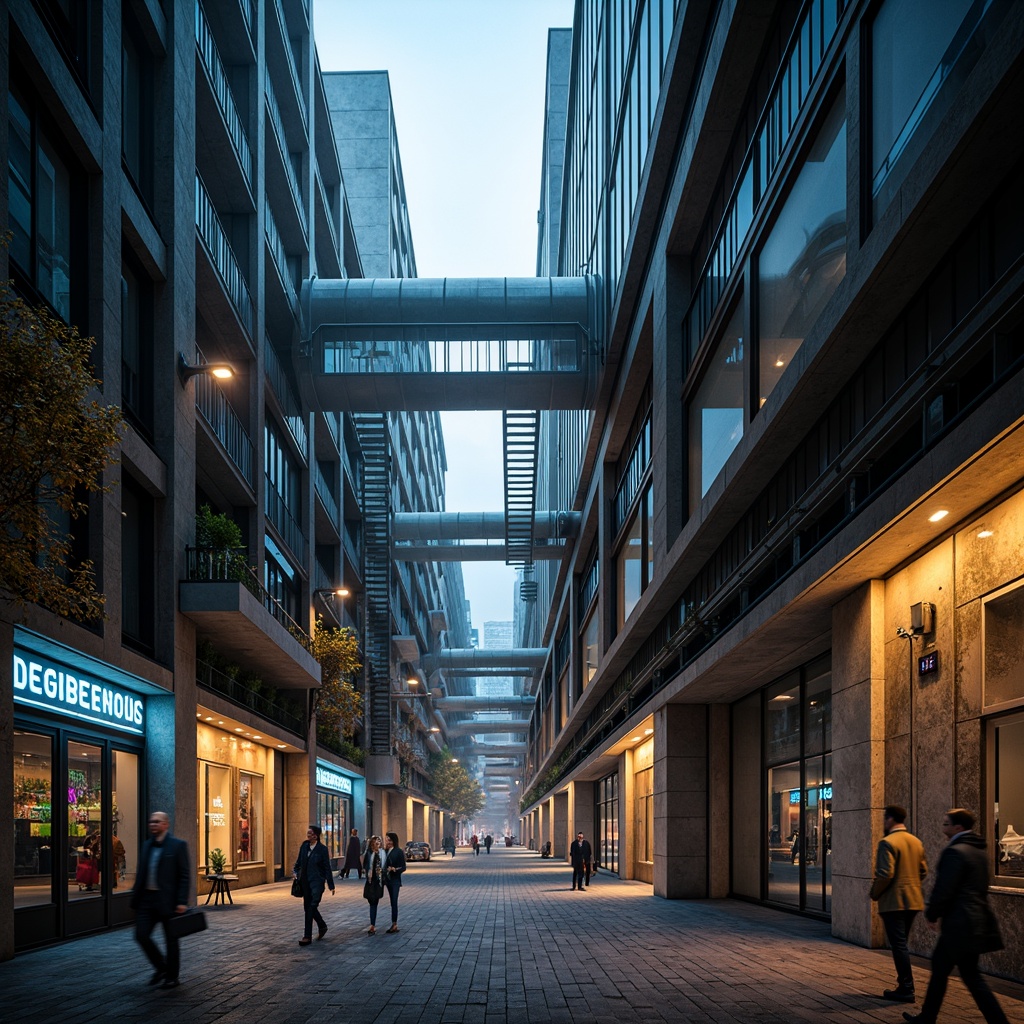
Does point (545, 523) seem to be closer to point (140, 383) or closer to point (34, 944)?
point (140, 383)

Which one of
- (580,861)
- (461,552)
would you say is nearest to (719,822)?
(580,861)

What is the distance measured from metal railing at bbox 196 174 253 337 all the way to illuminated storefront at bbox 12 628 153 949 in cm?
1093

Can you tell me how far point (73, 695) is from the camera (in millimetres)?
17266

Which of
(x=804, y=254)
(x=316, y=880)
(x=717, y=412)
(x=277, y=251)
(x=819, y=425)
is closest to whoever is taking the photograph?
(x=804, y=254)

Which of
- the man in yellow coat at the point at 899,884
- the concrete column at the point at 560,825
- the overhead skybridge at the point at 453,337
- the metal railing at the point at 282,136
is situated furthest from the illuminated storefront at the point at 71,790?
the concrete column at the point at 560,825

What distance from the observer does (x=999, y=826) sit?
1206 cm

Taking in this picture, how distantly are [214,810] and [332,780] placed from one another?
1930 cm

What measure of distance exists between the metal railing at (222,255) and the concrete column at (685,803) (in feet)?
47.1

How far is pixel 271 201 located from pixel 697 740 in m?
21.2

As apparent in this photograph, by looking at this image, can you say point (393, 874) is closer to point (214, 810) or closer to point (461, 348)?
point (214, 810)

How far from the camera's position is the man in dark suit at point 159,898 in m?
12.0

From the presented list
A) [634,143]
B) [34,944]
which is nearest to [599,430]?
[634,143]

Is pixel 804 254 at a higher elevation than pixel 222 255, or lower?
lower

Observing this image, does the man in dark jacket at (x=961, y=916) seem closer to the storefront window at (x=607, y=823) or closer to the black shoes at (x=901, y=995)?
the black shoes at (x=901, y=995)
